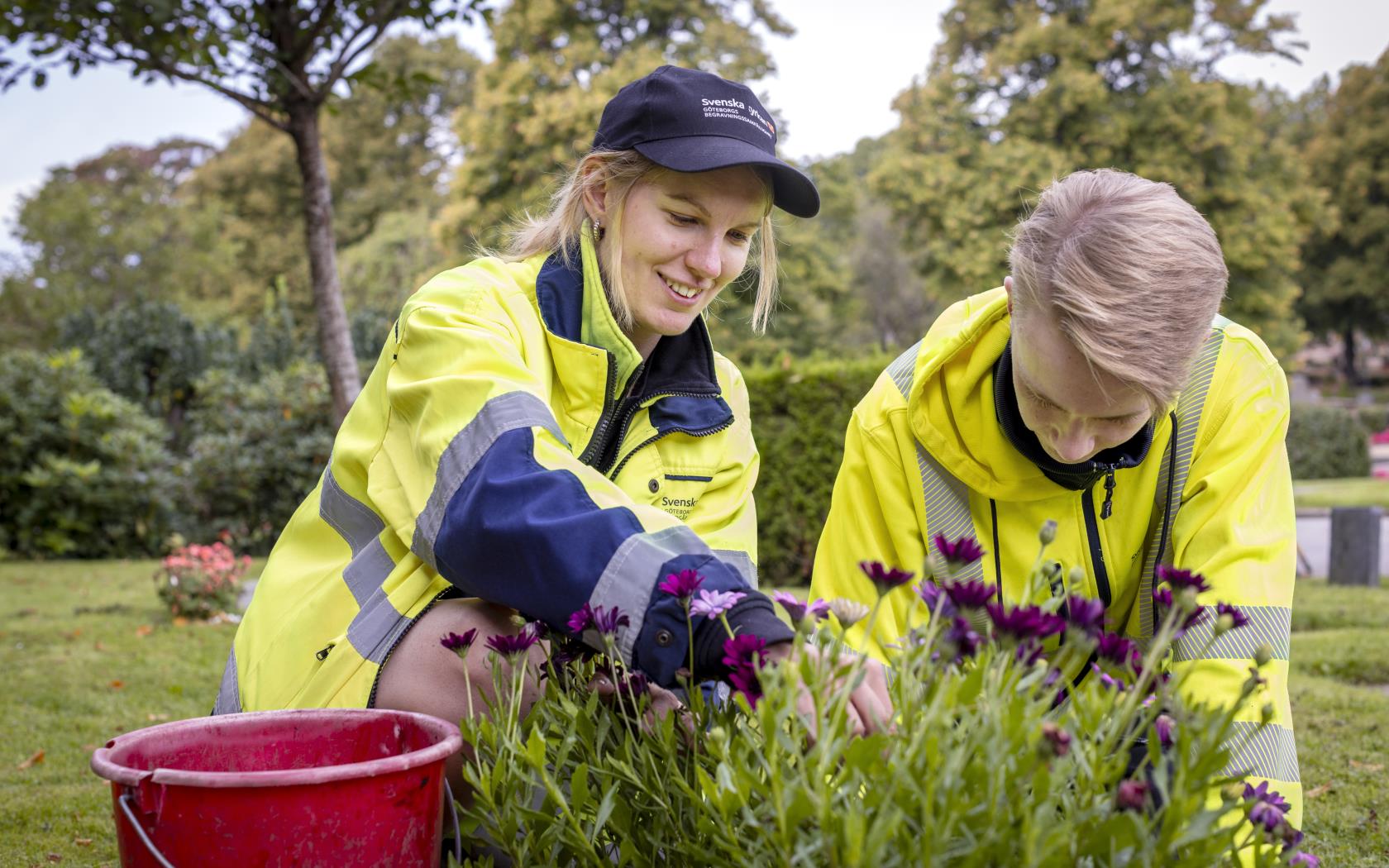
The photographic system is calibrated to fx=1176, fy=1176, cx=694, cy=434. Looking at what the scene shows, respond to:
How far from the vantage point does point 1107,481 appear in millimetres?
2584

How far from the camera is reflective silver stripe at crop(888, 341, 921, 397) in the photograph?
280 centimetres

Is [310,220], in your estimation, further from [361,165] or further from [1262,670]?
[361,165]

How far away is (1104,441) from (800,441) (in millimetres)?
6334

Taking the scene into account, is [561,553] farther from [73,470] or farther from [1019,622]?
[73,470]

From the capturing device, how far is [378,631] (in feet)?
7.43

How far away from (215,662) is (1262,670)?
206 inches

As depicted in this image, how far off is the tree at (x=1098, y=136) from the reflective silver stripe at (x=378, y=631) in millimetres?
20757

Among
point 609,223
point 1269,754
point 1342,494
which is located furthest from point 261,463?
point 1342,494

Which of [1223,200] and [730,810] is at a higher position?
[1223,200]

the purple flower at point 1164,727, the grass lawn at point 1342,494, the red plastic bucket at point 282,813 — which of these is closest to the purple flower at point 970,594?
the purple flower at point 1164,727

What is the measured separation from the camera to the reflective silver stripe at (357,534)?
7.75 ft

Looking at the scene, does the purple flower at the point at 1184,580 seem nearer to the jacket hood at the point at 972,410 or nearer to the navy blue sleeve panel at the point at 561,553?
the navy blue sleeve panel at the point at 561,553

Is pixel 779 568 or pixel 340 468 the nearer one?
pixel 340 468

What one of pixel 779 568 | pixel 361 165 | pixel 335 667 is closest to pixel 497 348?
pixel 335 667
